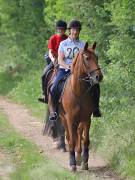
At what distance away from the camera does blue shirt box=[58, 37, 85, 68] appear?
11.4 meters

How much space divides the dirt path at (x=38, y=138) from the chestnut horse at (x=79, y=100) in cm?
41

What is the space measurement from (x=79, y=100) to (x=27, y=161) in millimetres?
1846

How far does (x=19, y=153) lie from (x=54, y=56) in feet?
7.61

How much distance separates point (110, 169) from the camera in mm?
11156

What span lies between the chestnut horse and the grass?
1.90 ft

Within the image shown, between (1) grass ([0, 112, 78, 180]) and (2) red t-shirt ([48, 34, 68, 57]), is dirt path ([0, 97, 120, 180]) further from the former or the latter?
(2) red t-shirt ([48, 34, 68, 57])

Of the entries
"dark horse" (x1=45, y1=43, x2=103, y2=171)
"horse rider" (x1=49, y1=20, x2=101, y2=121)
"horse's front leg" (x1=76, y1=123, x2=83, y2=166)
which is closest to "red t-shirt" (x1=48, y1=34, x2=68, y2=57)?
"horse rider" (x1=49, y1=20, x2=101, y2=121)

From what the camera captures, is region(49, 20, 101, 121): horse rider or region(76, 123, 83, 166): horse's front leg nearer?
region(49, 20, 101, 121): horse rider

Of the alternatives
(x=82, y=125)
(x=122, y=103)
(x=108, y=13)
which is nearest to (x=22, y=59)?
(x=108, y=13)

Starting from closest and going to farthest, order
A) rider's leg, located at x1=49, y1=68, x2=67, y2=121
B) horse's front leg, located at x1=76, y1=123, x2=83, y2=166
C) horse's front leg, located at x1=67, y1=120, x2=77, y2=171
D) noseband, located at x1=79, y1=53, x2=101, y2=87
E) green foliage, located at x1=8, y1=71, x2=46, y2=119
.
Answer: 1. noseband, located at x1=79, y1=53, x2=101, y2=87
2. horse's front leg, located at x1=67, y1=120, x2=77, y2=171
3. horse's front leg, located at x1=76, y1=123, x2=83, y2=166
4. rider's leg, located at x1=49, y1=68, x2=67, y2=121
5. green foliage, located at x1=8, y1=71, x2=46, y2=119

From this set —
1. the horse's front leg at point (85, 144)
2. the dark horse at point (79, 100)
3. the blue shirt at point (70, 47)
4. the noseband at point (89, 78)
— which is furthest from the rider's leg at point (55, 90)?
the noseband at point (89, 78)

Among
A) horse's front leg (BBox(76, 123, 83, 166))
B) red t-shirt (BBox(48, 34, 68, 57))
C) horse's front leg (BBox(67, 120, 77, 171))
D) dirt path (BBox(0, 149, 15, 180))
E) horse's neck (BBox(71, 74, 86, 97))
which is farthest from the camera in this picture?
red t-shirt (BBox(48, 34, 68, 57))

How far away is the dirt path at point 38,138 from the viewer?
1089 centimetres

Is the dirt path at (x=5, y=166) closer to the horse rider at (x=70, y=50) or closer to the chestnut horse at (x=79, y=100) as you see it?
the chestnut horse at (x=79, y=100)
